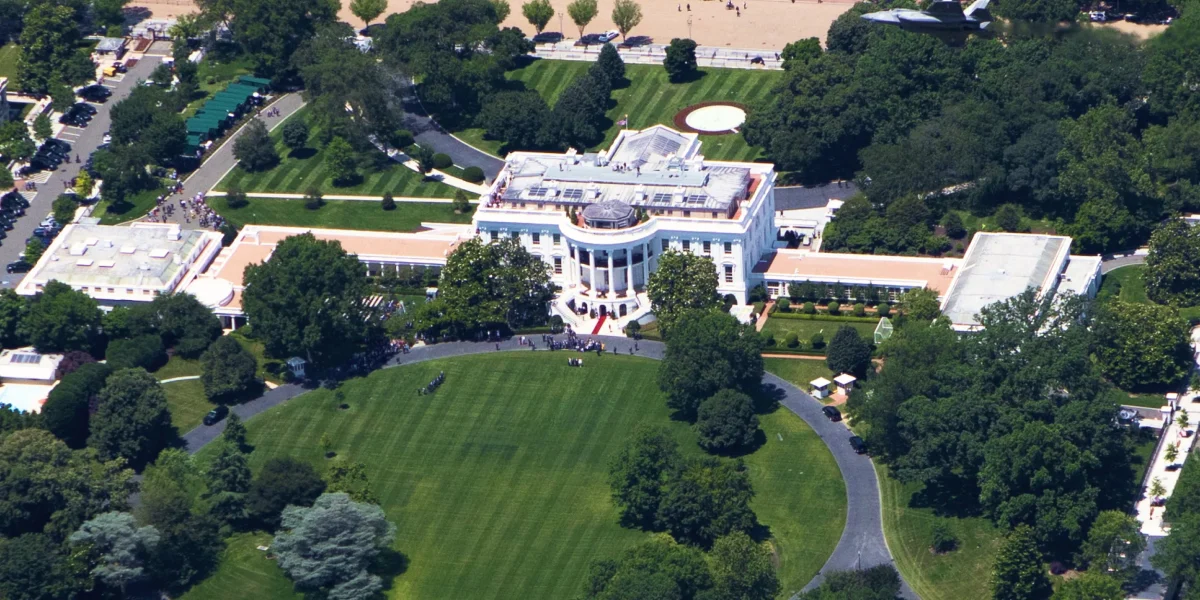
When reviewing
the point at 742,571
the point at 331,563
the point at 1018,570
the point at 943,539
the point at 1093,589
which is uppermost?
the point at 1093,589

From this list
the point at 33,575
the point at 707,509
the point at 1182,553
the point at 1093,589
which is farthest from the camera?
the point at 707,509

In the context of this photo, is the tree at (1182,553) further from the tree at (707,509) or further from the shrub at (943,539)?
the tree at (707,509)

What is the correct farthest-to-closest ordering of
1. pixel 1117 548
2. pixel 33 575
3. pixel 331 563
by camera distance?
pixel 331 563 → pixel 33 575 → pixel 1117 548

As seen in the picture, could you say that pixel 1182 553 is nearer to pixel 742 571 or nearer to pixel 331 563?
pixel 742 571

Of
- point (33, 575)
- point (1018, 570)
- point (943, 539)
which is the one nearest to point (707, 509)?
point (943, 539)

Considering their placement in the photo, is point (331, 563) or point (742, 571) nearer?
point (742, 571)

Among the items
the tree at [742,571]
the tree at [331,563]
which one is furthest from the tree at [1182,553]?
the tree at [331,563]
